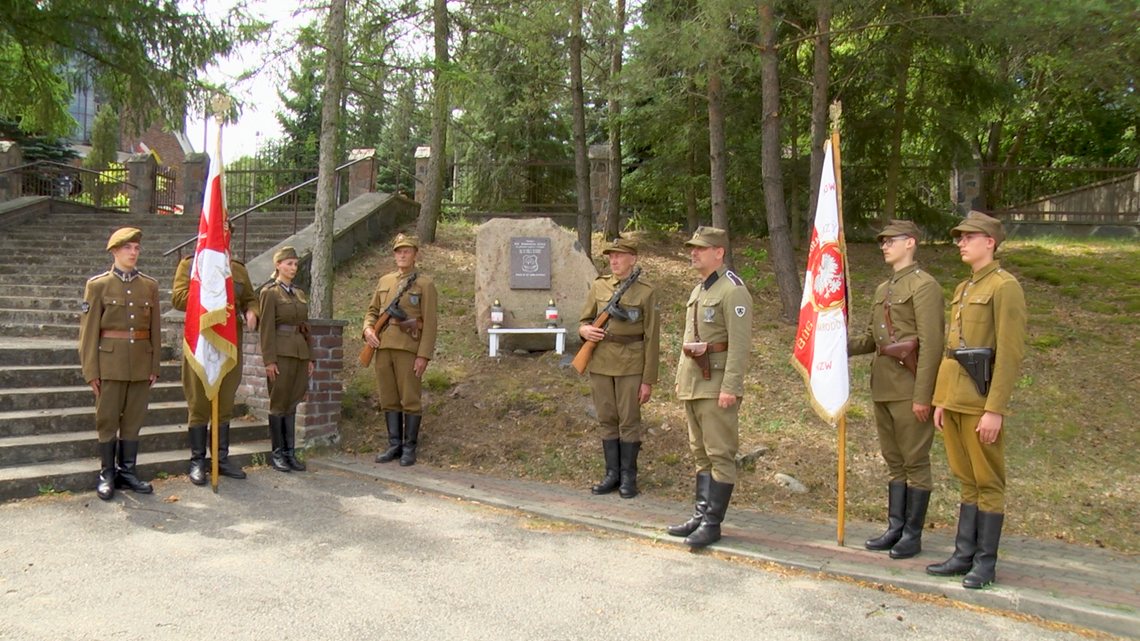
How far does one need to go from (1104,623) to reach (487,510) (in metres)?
3.69

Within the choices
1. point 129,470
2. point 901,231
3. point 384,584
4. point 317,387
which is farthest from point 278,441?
point 901,231

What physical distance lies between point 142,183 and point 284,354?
41.7 ft

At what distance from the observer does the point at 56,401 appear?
271 inches

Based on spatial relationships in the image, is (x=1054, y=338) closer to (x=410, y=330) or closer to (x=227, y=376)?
(x=410, y=330)

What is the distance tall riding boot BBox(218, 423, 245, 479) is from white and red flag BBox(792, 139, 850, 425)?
4.31 meters

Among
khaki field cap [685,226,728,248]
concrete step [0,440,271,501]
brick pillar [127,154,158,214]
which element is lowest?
concrete step [0,440,271,501]

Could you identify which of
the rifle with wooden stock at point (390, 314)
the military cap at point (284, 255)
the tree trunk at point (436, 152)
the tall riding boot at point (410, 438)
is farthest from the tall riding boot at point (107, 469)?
the tree trunk at point (436, 152)

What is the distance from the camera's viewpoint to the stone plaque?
993 cm

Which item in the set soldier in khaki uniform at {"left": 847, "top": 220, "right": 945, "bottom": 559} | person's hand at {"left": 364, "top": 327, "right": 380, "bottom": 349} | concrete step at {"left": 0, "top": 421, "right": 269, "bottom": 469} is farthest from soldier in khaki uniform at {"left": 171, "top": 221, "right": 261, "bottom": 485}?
soldier in khaki uniform at {"left": 847, "top": 220, "right": 945, "bottom": 559}

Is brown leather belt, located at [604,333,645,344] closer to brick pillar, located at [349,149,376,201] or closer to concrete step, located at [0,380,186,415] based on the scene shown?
concrete step, located at [0,380,186,415]

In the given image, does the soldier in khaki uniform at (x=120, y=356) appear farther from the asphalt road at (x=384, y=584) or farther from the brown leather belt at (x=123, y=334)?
the asphalt road at (x=384, y=584)

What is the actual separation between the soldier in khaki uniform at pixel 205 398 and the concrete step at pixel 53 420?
30.0 inches

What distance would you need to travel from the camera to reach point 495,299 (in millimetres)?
9914

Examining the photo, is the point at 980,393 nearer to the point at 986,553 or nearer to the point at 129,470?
the point at 986,553
